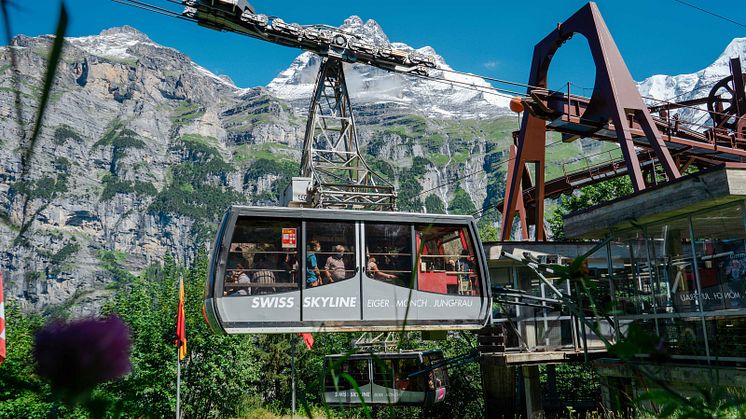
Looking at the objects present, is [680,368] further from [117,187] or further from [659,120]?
[117,187]

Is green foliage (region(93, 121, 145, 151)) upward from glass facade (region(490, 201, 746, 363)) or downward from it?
upward

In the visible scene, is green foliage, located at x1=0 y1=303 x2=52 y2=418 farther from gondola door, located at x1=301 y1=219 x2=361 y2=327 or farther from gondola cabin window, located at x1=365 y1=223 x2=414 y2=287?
gondola cabin window, located at x1=365 y1=223 x2=414 y2=287

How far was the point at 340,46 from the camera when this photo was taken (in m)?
16.7

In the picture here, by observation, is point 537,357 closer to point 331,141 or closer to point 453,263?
point 453,263

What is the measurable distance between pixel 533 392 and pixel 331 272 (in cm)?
895

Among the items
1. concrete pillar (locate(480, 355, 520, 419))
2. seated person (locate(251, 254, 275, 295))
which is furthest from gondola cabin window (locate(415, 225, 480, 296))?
concrete pillar (locate(480, 355, 520, 419))

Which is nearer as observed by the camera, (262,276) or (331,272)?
(262,276)

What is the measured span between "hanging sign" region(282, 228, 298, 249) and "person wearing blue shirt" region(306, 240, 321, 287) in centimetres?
24

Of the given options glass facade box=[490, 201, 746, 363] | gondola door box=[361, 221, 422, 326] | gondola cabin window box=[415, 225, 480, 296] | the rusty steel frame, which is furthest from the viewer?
the rusty steel frame

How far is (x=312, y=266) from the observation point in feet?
30.9

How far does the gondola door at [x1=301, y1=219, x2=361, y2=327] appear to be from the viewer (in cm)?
927

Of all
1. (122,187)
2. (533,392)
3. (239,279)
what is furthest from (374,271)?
(122,187)

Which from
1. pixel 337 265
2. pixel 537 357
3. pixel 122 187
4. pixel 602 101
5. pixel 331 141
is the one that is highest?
pixel 122 187

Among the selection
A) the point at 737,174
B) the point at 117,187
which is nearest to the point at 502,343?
the point at 737,174
